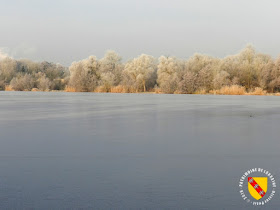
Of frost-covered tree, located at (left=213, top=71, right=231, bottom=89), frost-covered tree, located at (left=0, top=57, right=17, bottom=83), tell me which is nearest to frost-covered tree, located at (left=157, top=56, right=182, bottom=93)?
frost-covered tree, located at (left=213, top=71, right=231, bottom=89)

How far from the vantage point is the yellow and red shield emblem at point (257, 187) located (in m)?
5.21

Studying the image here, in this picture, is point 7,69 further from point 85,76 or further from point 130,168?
point 130,168

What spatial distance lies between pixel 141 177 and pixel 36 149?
3.62m

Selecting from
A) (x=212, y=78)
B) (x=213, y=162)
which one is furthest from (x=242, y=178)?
(x=212, y=78)

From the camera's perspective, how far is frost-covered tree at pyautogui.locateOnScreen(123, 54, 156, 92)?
71062 mm

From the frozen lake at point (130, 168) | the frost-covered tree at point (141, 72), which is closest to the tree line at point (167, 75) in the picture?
the frost-covered tree at point (141, 72)

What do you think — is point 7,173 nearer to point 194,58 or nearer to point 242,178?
point 242,178

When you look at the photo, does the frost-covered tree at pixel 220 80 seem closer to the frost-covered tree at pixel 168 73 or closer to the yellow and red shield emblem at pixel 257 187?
the frost-covered tree at pixel 168 73

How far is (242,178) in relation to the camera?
606 cm

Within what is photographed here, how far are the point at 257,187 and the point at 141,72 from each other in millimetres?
67194

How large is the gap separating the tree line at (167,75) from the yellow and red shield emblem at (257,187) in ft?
169

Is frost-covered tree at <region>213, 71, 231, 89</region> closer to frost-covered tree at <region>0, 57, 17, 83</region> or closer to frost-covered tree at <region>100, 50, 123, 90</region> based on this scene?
frost-covered tree at <region>100, 50, 123, 90</region>

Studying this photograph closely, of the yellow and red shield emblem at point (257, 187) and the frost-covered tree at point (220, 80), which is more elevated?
the frost-covered tree at point (220, 80)

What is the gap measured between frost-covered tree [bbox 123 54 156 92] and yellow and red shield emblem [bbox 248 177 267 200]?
64129 millimetres
